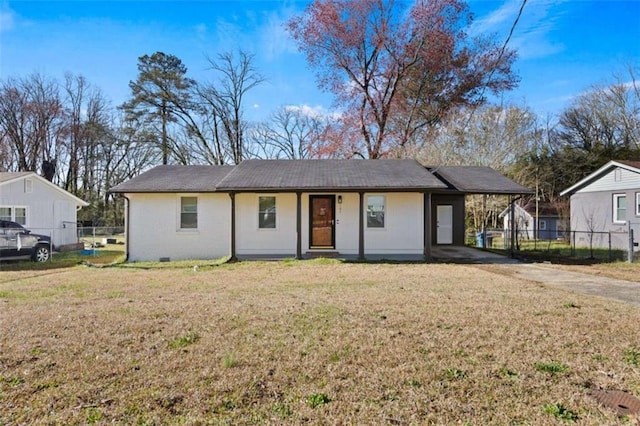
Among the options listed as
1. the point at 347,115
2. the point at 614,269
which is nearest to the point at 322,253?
the point at 614,269

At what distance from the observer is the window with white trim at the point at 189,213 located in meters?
14.2

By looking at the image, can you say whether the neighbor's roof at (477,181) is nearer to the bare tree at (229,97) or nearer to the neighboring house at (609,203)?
the neighboring house at (609,203)

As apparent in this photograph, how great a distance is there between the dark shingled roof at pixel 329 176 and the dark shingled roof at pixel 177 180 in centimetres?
85

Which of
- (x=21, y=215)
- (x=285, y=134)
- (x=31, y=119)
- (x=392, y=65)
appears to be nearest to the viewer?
(x=21, y=215)

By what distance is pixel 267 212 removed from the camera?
46.4 ft

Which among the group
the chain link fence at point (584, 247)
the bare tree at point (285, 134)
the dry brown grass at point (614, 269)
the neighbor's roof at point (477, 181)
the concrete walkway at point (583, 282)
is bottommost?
the concrete walkway at point (583, 282)

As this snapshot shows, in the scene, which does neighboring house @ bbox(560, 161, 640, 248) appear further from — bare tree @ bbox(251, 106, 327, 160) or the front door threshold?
bare tree @ bbox(251, 106, 327, 160)

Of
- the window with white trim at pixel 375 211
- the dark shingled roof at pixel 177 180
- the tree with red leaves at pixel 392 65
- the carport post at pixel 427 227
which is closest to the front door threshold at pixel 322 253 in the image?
the window with white trim at pixel 375 211

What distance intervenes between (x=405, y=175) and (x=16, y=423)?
1271 cm

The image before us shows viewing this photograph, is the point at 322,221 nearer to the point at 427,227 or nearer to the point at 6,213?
the point at 427,227

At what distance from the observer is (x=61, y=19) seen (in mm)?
9188

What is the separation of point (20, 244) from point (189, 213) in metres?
5.67

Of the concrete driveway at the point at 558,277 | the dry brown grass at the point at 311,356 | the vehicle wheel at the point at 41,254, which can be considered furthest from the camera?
the vehicle wheel at the point at 41,254

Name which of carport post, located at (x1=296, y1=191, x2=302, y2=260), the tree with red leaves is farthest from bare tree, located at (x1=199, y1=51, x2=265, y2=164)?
carport post, located at (x1=296, y1=191, x2=302, y2=260)
